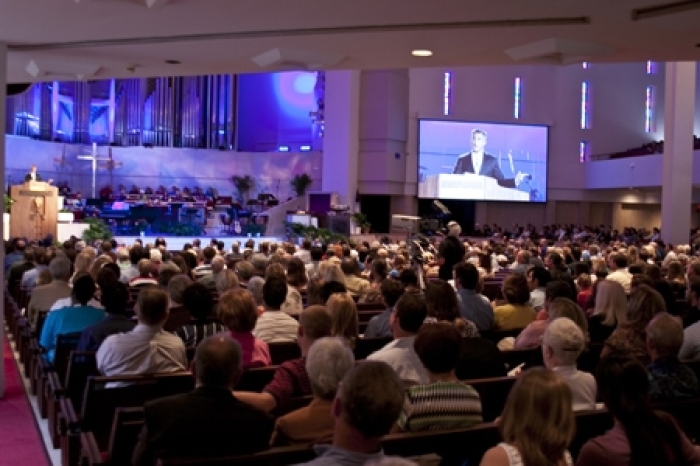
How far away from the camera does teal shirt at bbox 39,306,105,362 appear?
17.9 ft

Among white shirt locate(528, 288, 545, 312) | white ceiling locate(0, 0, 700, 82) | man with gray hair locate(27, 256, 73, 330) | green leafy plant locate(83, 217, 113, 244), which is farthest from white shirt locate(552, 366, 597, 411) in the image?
green leafy plant locate(83, 217, 113, 244)

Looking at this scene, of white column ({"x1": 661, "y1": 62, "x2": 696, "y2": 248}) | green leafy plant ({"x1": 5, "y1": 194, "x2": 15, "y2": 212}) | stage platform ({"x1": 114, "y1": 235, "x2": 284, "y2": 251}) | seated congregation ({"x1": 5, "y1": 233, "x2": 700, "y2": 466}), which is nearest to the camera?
seated congregation ({"x1": 5, "y1": 233, "x2": 700, "y2": 466})

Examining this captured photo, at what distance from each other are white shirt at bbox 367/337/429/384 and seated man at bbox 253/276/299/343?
140 cm

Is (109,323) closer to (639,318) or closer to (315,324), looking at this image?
(315,324)

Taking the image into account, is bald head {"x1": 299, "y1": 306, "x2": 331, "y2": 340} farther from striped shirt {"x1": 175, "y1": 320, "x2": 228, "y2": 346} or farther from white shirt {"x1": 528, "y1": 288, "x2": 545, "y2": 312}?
white shirt {"x1": 528, "y1": 288, "x2": 545, "y2": 312}

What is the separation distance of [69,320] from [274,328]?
146cm

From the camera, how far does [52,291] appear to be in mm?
6730

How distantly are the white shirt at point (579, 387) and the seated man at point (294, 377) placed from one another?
1088 millimetres

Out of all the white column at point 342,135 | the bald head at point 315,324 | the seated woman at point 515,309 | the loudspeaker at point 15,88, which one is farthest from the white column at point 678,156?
the bald head at point 315,324

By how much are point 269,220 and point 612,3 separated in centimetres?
1810

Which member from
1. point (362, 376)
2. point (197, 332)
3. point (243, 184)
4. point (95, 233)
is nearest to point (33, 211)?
point (95, 233)

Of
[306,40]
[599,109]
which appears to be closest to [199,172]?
[599,109]

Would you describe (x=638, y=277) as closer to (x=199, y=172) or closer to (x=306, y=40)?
(x=306, y=40)

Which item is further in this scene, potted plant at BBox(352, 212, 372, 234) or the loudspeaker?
potted plant at BBox(352, 212, 372, 234)
